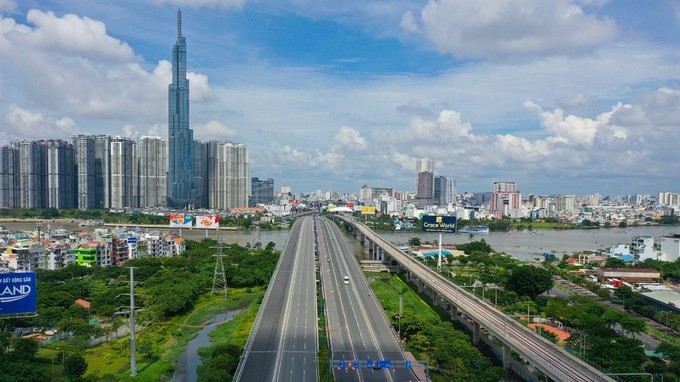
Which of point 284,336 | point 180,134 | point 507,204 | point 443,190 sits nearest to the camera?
point 284,336

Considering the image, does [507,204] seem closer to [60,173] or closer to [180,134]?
[180,134]

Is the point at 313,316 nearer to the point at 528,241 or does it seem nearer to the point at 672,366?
the point at 672,366

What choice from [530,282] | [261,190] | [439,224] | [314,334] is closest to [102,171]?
[261,190]

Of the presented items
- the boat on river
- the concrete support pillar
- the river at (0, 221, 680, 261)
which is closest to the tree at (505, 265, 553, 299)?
the concrete support pillar

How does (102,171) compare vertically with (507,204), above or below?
above

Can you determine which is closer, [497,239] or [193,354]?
[193,354]

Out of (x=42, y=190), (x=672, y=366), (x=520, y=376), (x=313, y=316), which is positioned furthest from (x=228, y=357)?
(x=42, y=190)

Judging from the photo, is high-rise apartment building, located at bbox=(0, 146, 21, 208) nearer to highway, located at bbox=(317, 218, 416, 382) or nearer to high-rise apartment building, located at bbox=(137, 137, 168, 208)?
high-rise apartment building, located at bbox=(137, 137, 168, 208)

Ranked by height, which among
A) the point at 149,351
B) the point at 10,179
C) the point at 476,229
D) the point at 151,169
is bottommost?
the point at 149,351
